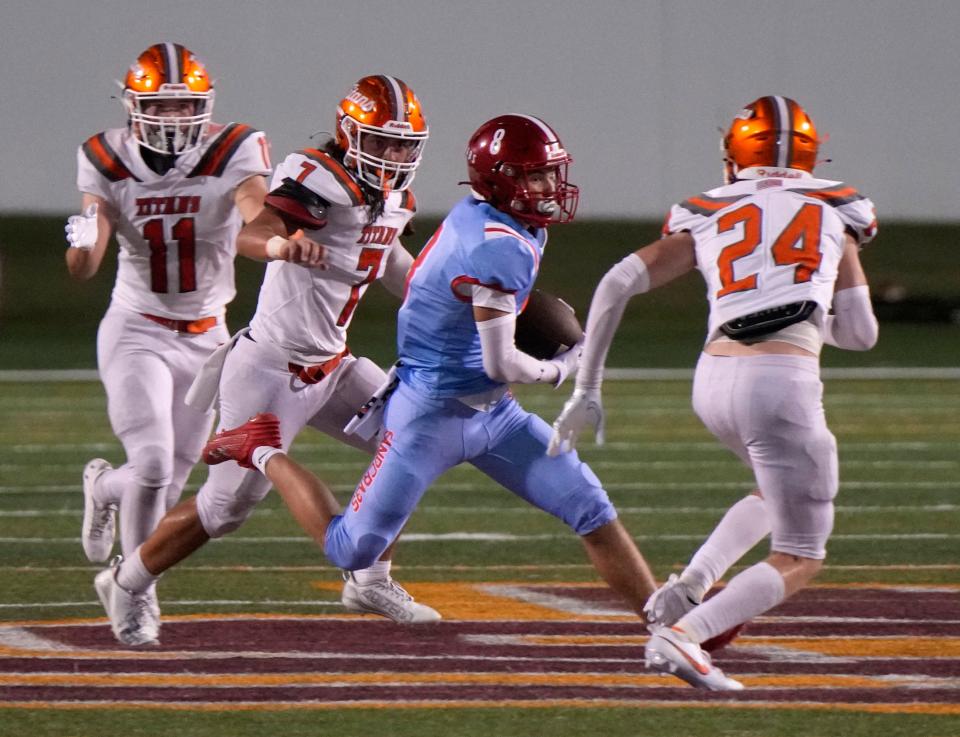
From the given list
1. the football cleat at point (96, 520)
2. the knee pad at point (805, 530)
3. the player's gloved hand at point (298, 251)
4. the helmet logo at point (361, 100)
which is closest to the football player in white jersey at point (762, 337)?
the knee pad at point (805, 530)

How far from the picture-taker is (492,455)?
4.81 m

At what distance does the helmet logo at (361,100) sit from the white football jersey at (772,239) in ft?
3.45

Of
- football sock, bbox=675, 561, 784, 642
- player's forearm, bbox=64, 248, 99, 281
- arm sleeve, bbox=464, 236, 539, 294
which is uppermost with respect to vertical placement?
arm sleeve, bbox=464, 236, 539, 294

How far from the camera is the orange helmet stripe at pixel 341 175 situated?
507cm

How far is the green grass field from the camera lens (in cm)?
417

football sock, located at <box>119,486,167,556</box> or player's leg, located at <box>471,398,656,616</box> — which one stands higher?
player's leg, located at <box>471,398,656,616</box>

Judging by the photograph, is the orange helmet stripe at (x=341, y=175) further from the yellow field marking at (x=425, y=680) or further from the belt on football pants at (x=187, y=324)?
the yellow field marking at (x=425, y=680)

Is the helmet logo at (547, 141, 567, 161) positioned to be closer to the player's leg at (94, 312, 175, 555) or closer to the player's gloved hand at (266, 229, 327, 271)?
the player's gloved hand at (266, 229, 327, 271)

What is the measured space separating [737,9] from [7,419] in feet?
36.5

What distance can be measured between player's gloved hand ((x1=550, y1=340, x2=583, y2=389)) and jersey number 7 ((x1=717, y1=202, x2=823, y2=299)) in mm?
516

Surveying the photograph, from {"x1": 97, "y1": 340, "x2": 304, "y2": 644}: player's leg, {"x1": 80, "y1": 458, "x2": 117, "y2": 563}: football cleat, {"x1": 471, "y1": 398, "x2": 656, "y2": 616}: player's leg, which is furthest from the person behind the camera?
{"x1": 80, "y1": 458, "x2": 117, "y2": 563}: football cleat

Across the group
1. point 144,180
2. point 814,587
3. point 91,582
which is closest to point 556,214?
point 144,180

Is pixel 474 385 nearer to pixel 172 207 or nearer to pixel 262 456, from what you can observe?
pixel 262 456

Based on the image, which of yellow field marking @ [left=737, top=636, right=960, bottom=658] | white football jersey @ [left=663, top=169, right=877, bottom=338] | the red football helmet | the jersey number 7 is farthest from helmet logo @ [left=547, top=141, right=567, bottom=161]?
yellow field marking @ [left=737, top=636, right=960, bottom=658]
